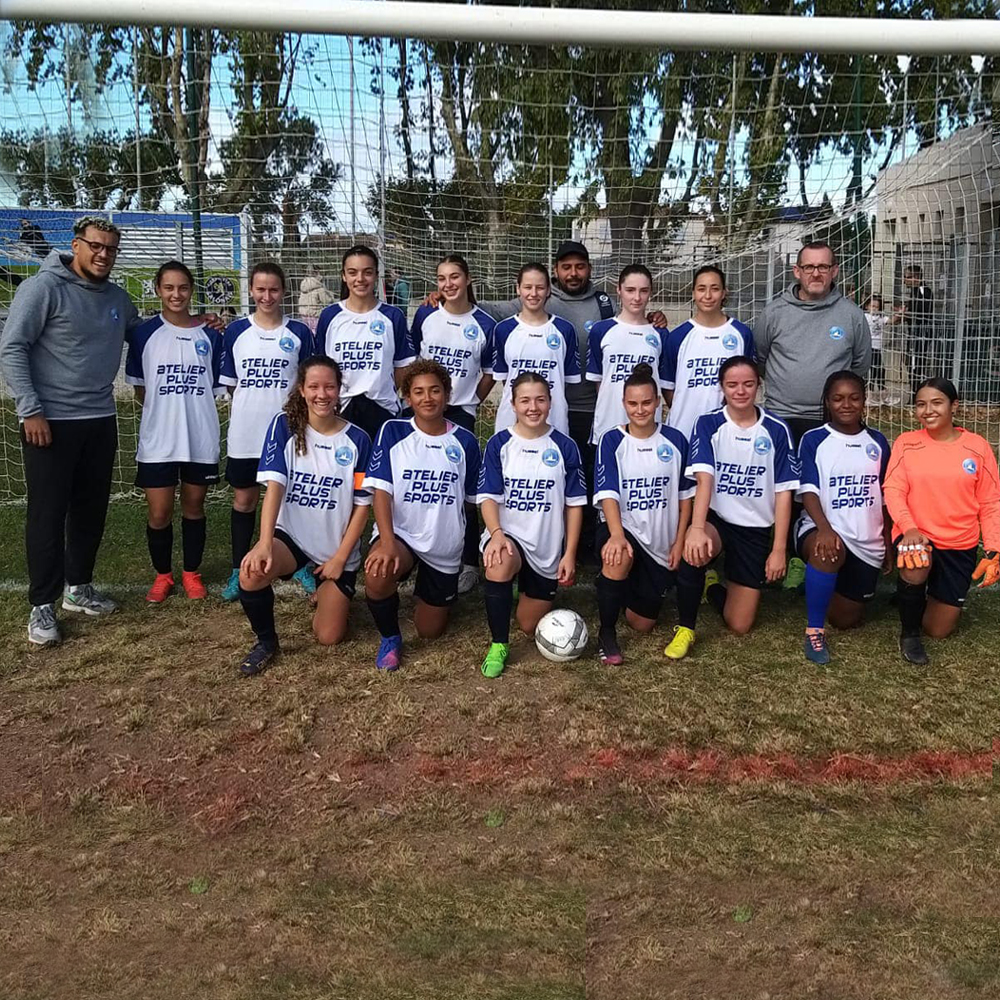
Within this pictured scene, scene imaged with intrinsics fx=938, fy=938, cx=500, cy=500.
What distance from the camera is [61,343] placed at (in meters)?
4.32

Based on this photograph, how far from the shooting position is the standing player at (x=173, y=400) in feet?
15.5

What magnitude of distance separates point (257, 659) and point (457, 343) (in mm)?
1931

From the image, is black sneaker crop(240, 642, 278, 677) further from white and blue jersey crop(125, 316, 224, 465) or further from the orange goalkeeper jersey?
the orange goalkeeper jersey

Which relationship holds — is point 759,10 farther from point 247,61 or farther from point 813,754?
point 813,754

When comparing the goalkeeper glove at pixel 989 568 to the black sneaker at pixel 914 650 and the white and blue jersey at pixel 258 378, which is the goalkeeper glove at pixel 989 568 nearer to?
the black sneaker at pixel 914 650

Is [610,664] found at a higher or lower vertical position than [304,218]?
lower

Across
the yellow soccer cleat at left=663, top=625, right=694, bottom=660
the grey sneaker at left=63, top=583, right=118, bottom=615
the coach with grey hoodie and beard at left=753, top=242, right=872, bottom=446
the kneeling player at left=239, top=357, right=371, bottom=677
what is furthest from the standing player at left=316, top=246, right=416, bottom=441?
the coach with grey hoodie and beard at left=753, top=242, right=872, bottom=446

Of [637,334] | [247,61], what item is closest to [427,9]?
[637,334]

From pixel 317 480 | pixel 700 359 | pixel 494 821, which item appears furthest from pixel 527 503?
pixel 494 821

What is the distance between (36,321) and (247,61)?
2.87 m

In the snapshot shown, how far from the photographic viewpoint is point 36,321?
4.22 meters

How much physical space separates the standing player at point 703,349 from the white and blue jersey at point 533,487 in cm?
84

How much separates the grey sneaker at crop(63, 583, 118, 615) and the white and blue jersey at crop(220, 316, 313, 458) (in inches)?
39.5

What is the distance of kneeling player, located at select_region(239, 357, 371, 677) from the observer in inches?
160
